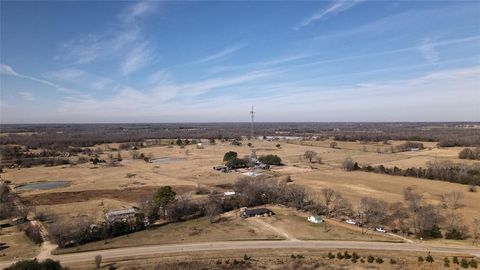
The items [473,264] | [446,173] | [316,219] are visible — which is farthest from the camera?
[446,173]

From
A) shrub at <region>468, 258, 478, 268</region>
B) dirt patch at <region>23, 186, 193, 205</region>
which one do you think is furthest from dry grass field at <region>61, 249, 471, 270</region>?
dirt patch at <region>23, 186, 193, 205</region>

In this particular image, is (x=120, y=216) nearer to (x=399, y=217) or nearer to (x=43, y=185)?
(x=399, y=217)

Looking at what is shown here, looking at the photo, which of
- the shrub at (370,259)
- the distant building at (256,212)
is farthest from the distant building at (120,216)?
the shrub at (370,259)

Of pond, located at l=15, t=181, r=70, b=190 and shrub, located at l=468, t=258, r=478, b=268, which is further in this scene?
pond, located at l=15, t=181, r=70, b=190

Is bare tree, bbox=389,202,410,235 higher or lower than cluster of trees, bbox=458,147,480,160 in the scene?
lower

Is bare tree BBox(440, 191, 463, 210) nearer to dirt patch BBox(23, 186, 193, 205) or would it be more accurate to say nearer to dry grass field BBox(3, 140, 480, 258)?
dry grass field BBox(3, 140, 480, 258)

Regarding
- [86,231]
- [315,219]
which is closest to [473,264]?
[315,219]

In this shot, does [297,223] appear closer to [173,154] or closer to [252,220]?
[252,220]
